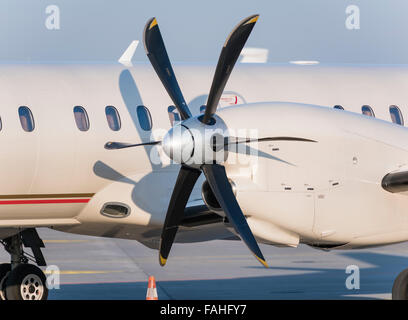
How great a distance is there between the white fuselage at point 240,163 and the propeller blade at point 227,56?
247 millimetres

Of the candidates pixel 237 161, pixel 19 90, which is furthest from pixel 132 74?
pixel 237 161

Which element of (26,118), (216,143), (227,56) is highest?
(227,56)

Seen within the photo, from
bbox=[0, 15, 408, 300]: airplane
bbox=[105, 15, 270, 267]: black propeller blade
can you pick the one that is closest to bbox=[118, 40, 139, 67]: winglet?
bbox=[0, 15, 408, 300]: airplane

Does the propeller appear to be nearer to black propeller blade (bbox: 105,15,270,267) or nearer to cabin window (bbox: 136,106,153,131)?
black propeller blade (bbox: 105,15,270,267)

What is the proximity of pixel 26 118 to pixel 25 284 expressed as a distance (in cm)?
290

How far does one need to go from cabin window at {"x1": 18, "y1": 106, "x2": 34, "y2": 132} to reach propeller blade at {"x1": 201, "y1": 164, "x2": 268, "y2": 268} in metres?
3.36

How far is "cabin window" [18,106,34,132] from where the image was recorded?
15.0 metres

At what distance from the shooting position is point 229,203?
1302 cm

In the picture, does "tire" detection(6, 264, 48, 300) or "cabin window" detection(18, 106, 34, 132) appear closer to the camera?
"cabin window" detection(18, 106, 34, 132)

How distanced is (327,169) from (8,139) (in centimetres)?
494

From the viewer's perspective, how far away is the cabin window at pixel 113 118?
15766 mm

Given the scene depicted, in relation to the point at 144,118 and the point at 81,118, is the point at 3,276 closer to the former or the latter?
the point at 81,118

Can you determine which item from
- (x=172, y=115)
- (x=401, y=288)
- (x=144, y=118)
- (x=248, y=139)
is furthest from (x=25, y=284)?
(x=401, y=288)
